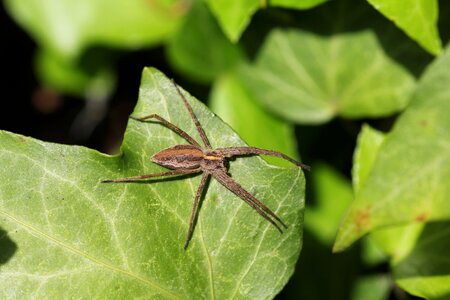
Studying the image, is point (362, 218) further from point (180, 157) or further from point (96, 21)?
point (96, 21)

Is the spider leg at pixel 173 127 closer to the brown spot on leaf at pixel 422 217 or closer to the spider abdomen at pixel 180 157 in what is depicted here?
the spider abdomen at pixel 180 157

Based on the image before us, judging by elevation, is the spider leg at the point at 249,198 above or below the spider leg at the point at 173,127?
below

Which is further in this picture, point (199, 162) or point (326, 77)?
point (326, 77)

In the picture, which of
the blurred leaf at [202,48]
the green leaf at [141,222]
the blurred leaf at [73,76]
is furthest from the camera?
the blurred leaf at [73,76]

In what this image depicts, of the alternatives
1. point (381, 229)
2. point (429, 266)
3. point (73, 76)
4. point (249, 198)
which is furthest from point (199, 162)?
point (73, 76)

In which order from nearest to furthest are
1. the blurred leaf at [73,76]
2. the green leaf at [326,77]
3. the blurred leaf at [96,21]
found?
1. the green leaf at [326,77]
2. the blurred leaf at [96,21]
3. the blurred leaf at [73,76]

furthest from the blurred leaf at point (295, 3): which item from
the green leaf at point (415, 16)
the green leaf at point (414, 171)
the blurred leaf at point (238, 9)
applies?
the green leaf at point (414, 171)

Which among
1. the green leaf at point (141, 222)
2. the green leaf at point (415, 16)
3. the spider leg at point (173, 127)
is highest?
the green leaf at point (415, 16)
